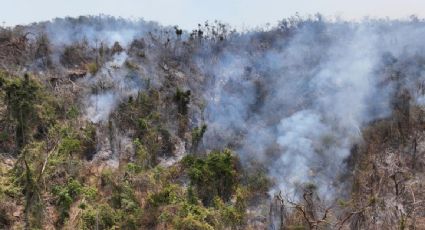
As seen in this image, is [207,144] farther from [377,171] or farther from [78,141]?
[377,171]

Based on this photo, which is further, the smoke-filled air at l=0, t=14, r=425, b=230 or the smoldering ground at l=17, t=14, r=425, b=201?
the smoldering ground at l=17, t=14, r=425, b=201

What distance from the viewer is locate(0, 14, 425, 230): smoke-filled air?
18016mm

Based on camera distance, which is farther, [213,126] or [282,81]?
[282,81]

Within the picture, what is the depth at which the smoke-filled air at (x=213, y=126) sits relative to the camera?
18.0 m

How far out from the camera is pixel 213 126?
26703 millimetres

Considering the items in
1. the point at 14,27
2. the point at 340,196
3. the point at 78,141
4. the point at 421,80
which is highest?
the point at 14,27

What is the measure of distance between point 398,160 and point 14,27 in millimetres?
22051

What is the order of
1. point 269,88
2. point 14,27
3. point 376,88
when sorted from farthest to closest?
point 14,27
point 269,88
point 376,88

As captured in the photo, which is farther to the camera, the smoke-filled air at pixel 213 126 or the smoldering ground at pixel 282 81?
the smoldering ground at pixel 282 81

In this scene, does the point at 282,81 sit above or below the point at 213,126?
above

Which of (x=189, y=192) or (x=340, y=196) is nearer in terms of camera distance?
(x=189, y=192)

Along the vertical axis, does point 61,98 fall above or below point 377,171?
above

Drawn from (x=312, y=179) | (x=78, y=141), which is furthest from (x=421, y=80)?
(x=78, y=141)

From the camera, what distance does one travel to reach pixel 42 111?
2312 centimetres
